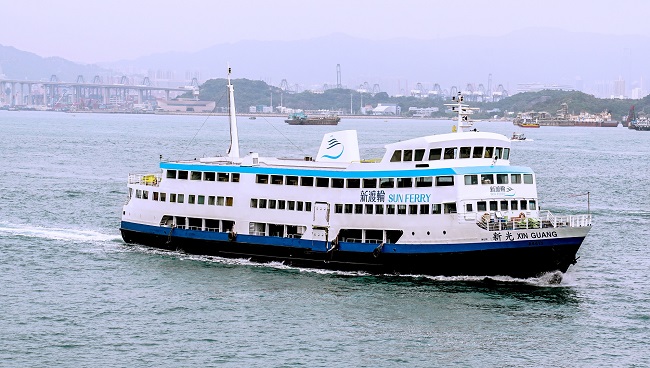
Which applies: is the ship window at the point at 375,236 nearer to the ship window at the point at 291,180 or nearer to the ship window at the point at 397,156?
the ship window at the point at 397,156

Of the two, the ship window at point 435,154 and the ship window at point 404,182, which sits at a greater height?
the ship window at point 435,154

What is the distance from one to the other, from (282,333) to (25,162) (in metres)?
77.1

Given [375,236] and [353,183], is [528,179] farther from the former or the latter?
[353,183]

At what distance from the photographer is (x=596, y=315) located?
38906 millimetres

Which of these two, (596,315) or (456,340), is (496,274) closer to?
(596,315)

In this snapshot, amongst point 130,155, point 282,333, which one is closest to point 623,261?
point 282,333

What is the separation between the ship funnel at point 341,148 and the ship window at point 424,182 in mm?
4852

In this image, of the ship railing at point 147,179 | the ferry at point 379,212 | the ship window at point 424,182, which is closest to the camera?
the ferry at point 379,212


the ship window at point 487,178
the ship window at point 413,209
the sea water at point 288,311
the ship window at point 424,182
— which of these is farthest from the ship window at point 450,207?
the sea water at point 288,311

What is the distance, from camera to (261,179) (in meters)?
47.8

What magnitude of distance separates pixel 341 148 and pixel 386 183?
432 cm

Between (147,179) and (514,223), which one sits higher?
(147,179)

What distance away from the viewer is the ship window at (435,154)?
4447 cm

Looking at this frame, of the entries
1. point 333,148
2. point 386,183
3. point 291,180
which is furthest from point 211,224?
point 386,183
